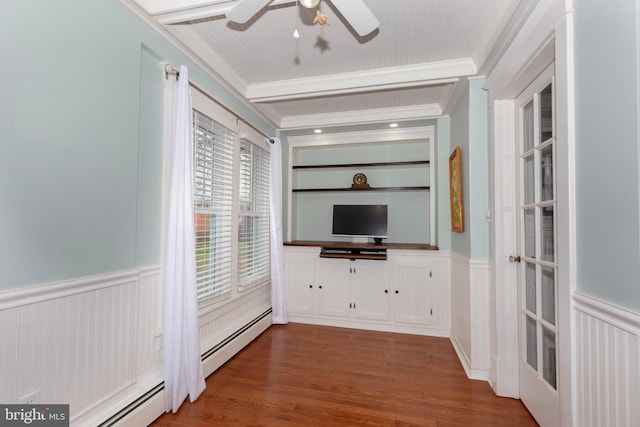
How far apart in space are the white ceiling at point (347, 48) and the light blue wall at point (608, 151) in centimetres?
71

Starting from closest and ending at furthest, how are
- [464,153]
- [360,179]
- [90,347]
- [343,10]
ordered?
[343,10] → [90,347] → [464,153] → [360,179]

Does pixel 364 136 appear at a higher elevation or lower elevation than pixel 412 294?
higher

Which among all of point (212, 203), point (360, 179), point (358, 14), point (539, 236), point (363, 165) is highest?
point (358, 14)

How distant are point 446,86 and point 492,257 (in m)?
1.65

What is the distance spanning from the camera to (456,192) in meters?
2.88

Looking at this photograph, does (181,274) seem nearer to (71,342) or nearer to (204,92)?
(71,342)

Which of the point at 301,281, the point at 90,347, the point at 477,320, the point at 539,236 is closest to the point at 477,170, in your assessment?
the point at 539,236

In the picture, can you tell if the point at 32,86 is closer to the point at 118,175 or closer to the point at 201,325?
the point at 118,175

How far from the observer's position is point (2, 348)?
46.4 inches

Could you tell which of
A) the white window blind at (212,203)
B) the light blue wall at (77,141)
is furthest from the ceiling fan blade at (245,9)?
the white window blind at (212,203)

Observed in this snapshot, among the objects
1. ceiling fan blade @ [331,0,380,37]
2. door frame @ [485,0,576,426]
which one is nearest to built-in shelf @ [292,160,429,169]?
door frame @ [485,0,576,426]

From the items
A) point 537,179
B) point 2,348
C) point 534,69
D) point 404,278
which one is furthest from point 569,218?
point 2,348

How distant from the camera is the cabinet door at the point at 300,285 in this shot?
12.3ft

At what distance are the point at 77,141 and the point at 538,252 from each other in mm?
2718
